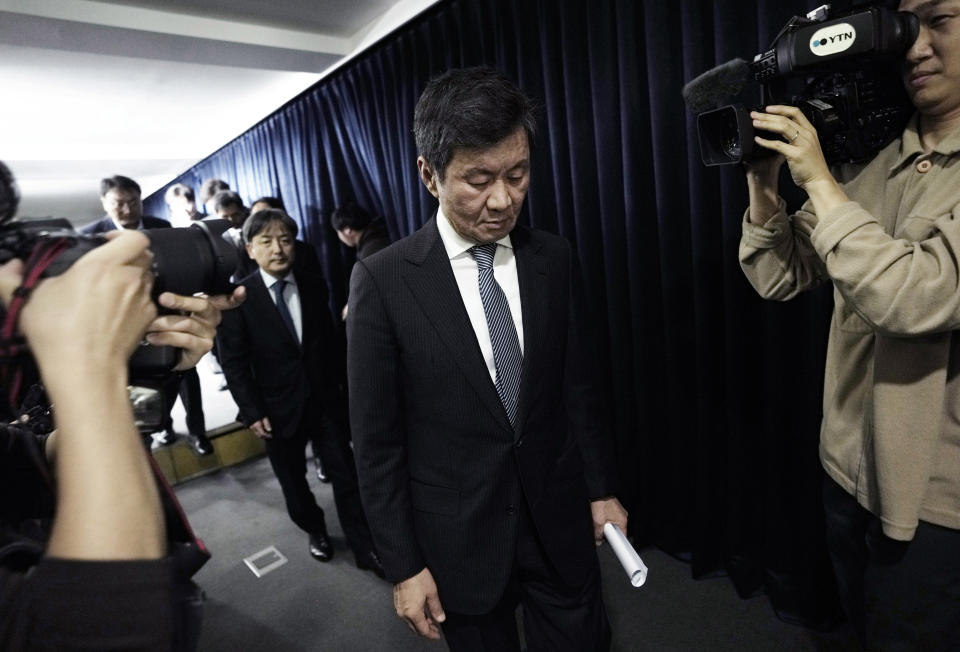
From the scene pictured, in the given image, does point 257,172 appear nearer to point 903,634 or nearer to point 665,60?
point 665,60

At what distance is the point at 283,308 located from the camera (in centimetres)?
219

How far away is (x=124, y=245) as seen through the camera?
0.55 meters

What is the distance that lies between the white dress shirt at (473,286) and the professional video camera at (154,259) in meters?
0.48

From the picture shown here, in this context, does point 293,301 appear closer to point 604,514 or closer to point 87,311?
point 604,514

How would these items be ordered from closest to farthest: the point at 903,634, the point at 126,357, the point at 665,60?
the point at 126,357 → the point at 903,634 → the point at 665,60

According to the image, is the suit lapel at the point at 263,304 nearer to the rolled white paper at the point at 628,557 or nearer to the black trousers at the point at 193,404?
the black trousers at the point at 193,404

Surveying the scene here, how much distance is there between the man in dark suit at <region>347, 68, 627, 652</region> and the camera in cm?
101

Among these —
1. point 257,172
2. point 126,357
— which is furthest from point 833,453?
point 257,172

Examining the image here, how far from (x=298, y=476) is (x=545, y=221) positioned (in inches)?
60.9

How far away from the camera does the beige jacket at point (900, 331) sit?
751mm

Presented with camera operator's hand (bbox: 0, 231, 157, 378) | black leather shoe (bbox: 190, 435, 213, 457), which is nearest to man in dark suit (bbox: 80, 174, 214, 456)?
black leather shoe (bbox: 190, 435, 213, 457)

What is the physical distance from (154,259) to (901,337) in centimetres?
108

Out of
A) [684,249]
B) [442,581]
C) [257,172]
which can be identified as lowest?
[442,581]

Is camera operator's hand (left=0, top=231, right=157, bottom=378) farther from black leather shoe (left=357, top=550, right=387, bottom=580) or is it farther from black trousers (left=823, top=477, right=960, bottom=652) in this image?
black leather shoe (left=357, top=550, right=387, bottom=580)
